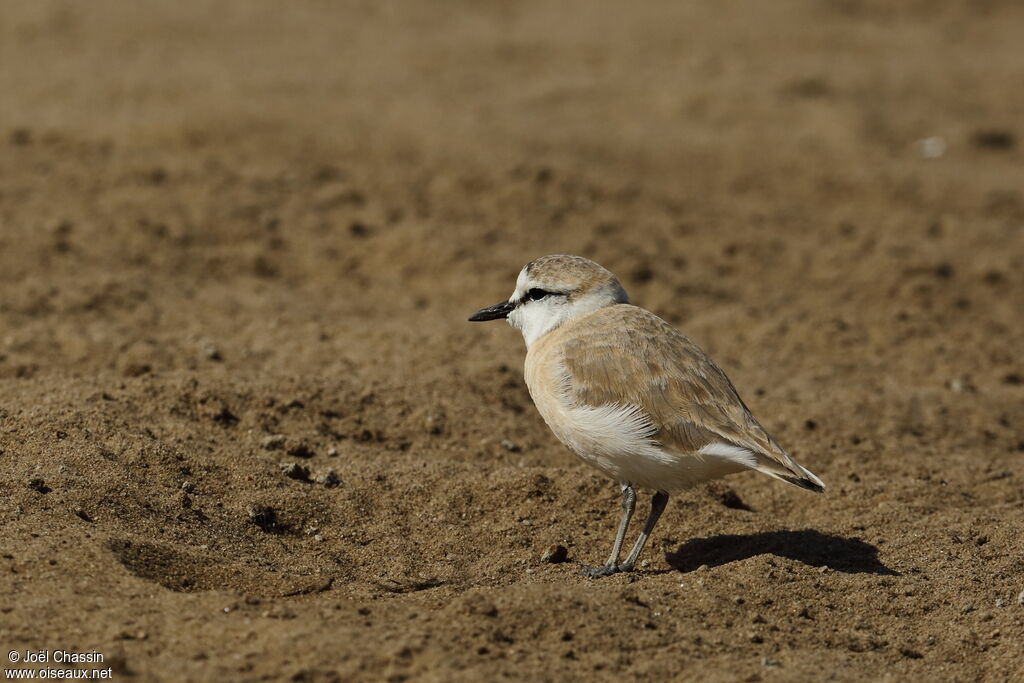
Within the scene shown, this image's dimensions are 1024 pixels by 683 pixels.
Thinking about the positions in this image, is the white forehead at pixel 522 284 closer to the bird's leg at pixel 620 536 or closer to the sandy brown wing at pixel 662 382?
the sandy brown wing at pixel 662 382

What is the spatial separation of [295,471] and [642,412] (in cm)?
187

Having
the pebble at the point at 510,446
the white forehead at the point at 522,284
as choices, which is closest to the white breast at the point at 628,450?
the white forehead at the point at 522,284

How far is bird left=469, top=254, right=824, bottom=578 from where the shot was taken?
5387 mm

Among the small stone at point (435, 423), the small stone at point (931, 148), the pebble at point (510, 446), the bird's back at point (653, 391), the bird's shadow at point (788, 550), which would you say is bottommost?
the bird's shadow at point (788, 550)

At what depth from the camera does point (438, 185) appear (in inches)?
424

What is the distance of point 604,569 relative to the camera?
5.44 m

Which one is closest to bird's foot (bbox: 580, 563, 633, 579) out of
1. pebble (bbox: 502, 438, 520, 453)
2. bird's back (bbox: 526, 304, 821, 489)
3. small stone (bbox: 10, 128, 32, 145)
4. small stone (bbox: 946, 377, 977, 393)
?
bird's back (bbox: 526, 304, 821, 489)

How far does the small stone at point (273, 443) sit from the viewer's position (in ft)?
20.9

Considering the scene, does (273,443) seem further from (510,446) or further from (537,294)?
(537,294)

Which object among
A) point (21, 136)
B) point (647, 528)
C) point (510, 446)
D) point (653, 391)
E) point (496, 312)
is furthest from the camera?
point (21, 136)

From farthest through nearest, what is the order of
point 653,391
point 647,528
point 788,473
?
point 647,528, point 653,391, point 788,473

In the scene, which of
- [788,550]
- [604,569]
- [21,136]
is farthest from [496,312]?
[21,136]

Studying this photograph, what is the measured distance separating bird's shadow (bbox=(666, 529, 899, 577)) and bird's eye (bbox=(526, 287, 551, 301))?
5.04 feet

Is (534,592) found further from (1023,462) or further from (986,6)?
(986,6)
